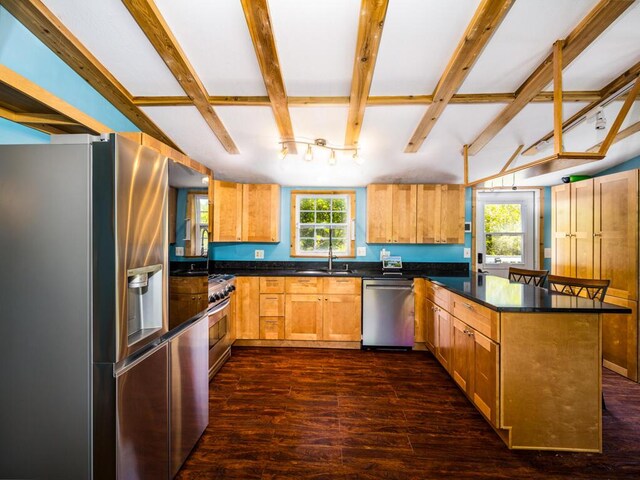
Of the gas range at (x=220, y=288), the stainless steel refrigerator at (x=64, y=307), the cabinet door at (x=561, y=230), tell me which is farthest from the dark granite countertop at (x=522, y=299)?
the gas range at (x=220, y=288)

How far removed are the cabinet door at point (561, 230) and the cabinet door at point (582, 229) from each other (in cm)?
5

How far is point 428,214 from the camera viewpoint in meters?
3.85

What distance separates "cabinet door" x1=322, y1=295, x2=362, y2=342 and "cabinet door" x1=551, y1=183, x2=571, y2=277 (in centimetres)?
256

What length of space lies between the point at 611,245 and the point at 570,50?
2138mm

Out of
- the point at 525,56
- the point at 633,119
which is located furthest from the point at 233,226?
the point at 633,119

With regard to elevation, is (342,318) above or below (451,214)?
below

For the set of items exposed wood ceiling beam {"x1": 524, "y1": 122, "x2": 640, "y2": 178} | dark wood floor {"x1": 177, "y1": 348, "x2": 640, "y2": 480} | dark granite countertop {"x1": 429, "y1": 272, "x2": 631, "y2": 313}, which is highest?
exposed wood ceiling beam {"x1": 524, "y1": 122, "x2": 640, "y2": 178}

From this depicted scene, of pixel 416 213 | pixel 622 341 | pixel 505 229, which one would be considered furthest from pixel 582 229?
pixel 416 213

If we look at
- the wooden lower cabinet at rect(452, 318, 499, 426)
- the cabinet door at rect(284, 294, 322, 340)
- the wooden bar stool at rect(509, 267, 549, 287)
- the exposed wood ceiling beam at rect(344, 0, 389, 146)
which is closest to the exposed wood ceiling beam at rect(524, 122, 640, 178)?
the wooden bar stool at rect(509, 267, 549, 287)

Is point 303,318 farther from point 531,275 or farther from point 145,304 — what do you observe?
point 531,275

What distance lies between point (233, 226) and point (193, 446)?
8.31ft

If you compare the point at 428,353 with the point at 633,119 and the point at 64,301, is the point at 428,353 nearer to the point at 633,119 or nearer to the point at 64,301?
the point at 633,119

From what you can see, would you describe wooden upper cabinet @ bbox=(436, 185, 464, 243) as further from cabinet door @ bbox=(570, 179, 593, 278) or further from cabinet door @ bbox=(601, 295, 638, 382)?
cabinet door @ bbox=(601, 295, 638, 382)

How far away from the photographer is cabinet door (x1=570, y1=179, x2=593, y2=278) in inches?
126
